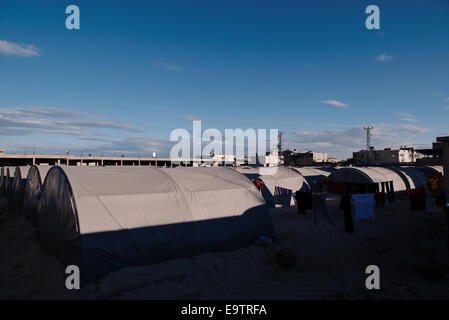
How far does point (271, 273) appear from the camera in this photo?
840cm

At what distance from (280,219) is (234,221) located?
6.93 meters

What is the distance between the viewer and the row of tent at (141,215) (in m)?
8.12

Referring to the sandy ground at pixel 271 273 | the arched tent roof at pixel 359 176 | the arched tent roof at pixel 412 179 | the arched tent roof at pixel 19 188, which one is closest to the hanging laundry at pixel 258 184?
the arched tent roof at pixel 359 176

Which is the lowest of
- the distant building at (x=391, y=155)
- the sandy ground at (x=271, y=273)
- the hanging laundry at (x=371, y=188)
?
the sandy ground at (x=271, y=273)

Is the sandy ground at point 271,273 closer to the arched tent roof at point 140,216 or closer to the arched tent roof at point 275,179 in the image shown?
the arched tent roof at point 140,216

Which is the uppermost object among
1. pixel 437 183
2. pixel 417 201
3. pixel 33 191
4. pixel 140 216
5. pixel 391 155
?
pixel 391 155

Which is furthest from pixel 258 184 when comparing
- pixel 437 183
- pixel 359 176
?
pixel 437 183

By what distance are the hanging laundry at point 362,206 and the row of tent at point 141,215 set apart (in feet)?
20.5

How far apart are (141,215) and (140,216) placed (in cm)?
5

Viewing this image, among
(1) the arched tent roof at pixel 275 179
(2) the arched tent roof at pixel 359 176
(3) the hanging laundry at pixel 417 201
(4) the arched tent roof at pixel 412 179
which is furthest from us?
(4) the arched tent roof at pixel 412 179

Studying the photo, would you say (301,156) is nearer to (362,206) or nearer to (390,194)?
(390,194)

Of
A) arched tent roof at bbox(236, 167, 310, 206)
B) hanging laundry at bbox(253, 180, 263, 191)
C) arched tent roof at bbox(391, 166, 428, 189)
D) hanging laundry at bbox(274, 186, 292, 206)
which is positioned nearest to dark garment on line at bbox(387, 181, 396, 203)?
arched tent roof at bbox(236, 167, 310, 206)

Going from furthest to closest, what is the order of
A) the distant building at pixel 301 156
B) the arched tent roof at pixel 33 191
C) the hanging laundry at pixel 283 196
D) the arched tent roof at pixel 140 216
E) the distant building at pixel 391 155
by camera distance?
the distant building at pixel 301 156
the distant building at pixel 391 155
the hanging laundry at pixel 283 196
the arched tent roof at pixel 33 191
the arched tent roof at pixel 140 216

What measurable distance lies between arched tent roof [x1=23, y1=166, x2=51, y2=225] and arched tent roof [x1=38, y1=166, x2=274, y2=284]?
498 centimetres
